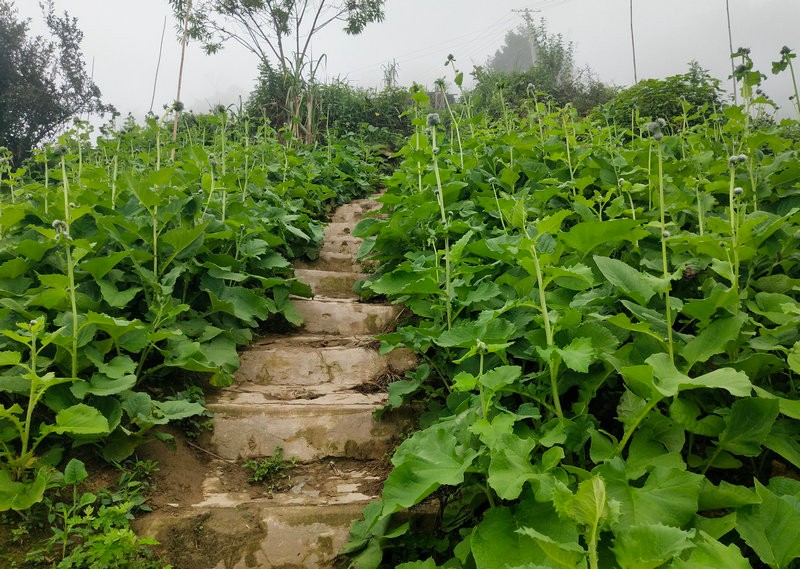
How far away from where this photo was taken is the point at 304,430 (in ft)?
7.32

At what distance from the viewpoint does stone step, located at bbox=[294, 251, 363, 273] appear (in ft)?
13.7

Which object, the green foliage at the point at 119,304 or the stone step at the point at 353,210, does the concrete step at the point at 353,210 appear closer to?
the stone step at the point at 353,210

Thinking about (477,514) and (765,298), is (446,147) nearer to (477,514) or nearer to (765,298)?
(765,298)

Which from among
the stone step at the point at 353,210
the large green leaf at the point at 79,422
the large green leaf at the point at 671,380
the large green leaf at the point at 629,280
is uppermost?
the stone step at the point at 353,210

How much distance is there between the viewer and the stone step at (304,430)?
85.4 inches

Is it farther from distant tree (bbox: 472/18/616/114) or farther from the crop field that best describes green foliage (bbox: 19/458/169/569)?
distant tree (bbox: 472/18/616/114)

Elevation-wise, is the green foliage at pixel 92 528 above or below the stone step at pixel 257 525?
above

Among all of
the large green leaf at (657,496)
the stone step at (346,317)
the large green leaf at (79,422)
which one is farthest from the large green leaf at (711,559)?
the stone step at (346,317)

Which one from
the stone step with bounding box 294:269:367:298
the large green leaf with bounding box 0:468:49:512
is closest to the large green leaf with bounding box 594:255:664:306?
the large green leaf with bounding box 0:468:49:512

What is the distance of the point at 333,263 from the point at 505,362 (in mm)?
2820

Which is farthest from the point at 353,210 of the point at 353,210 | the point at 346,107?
the point at 346,107

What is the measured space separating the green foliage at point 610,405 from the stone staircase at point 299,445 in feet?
0.71

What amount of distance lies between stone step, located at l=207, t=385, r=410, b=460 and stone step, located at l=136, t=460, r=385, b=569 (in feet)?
0.76

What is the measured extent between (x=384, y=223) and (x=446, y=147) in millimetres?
1426
